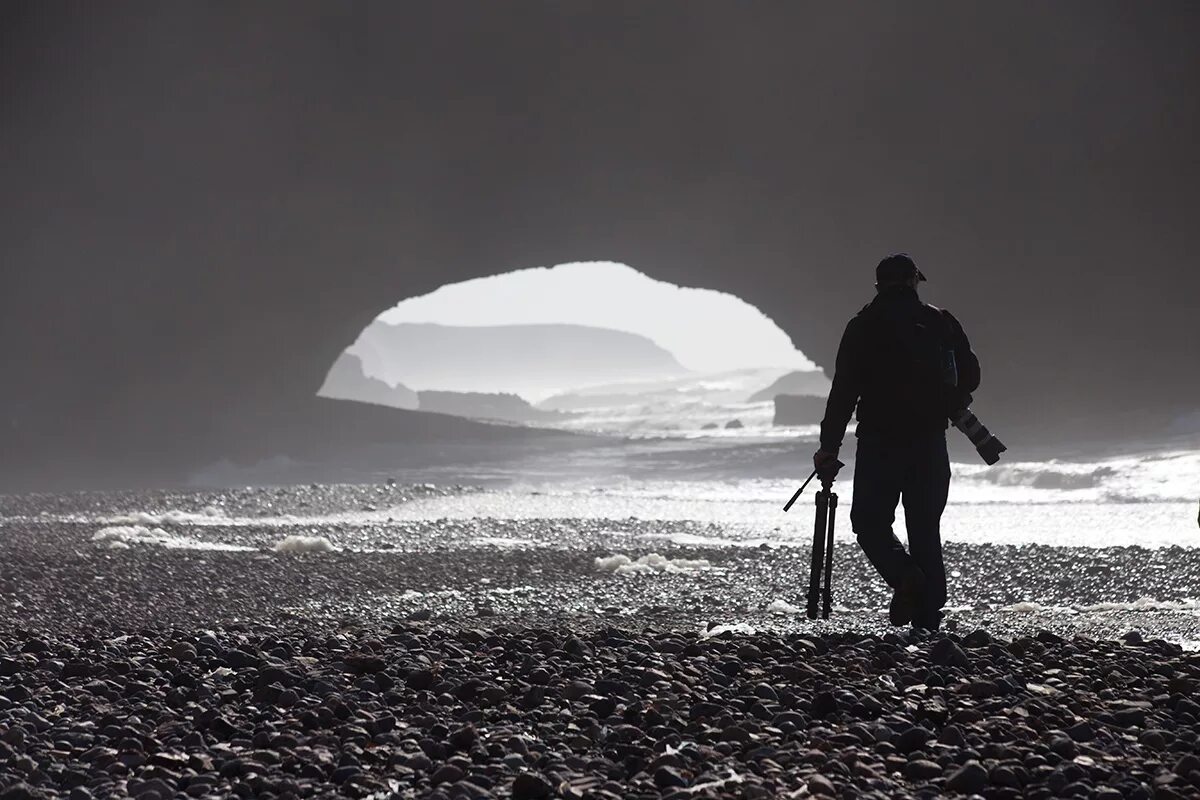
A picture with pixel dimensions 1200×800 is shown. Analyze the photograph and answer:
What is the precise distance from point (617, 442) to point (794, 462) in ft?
26.0

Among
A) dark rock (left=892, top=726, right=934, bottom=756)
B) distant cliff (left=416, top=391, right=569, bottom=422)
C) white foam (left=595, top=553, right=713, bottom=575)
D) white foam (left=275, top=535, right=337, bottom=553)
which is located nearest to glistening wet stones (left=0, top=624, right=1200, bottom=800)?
dark rock (left=892, top=726, right=934, bottom=756)

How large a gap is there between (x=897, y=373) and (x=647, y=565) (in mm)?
4075

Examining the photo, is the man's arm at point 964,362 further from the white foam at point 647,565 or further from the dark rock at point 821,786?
the white foam at point 647,565

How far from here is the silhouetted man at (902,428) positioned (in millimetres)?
5355

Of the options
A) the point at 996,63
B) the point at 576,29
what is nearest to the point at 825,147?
the point at 996,63

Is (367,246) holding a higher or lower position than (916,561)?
higher

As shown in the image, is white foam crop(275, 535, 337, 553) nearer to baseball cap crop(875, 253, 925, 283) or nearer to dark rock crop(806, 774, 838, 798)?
baseball cap crop(875, 253, 925, 283)

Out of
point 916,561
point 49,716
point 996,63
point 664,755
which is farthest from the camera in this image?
point 996,63

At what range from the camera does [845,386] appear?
17.8 ft

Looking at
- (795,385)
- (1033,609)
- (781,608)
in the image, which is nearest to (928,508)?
(781,608)

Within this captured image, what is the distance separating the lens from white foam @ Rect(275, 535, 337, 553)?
998 cm

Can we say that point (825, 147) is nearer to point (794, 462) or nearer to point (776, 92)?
point (776, 92)

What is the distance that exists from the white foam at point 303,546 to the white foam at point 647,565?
2.45 metres

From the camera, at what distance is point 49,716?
394cm
